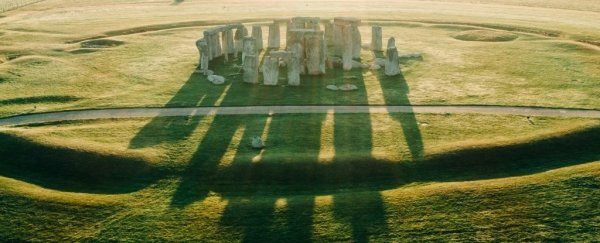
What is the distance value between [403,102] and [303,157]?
943 centimetres

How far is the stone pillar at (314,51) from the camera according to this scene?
1427 inches

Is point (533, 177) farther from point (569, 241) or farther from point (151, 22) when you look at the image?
point (151, 22)

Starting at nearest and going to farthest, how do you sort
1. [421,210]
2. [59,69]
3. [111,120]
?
[421,210] → [111,120] → [59,69]

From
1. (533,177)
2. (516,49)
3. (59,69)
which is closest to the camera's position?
(533,177)

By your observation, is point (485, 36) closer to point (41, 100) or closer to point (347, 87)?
point (347, 87)

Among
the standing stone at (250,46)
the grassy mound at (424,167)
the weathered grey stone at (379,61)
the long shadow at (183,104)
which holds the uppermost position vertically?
the standing stone at (250,46)

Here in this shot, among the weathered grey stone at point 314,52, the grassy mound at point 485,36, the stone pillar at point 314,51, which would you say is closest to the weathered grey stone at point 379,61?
the weathered grey stone at point 314,52

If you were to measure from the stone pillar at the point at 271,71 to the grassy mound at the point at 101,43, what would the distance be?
56.0 feet

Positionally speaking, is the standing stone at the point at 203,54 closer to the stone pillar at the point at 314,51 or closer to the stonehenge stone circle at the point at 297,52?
the stonehenge stone circle at the point at 297,52

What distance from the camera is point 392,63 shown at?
118ft

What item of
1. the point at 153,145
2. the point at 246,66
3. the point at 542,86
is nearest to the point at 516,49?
the point at 542,86

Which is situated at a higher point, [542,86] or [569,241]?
[542,86]

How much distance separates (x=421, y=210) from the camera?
810 inches

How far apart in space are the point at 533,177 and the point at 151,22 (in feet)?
146
